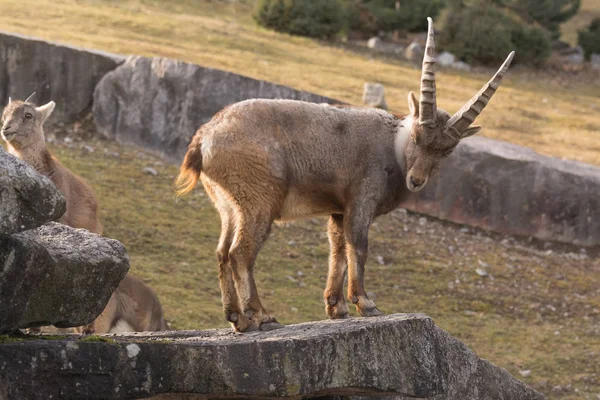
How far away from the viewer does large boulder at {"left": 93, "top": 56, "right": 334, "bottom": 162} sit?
67.7 ft

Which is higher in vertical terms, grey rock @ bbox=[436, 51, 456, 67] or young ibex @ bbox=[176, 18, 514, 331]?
young ibex @ bbox=[176, 18, 514, 331]

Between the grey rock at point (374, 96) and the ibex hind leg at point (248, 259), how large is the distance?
564 inches

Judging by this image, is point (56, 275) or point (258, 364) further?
point (258, 364)

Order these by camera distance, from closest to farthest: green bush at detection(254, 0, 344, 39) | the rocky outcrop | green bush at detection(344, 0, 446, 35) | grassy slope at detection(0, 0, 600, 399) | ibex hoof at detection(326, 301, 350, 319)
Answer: ibex hoof at detection(326, 301, 350, 319), grassy slope at detection(0, 0, 600, 399), the rocky outcrop, green bush at detection(254, 0, 344, 39), green bush at detection(344, 0, 446, 35)

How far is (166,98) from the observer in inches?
829

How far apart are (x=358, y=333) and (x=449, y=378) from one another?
4.35 ft

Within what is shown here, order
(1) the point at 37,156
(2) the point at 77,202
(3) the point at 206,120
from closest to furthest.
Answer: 1. (1) the point at 37,156
2. (2) the point at 77,202
3. (3) the point at 206,120

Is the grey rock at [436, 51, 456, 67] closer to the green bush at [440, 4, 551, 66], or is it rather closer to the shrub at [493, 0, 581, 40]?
the green bush at [440, 4, 551, 66]

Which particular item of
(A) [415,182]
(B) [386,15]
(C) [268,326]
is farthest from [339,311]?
(B) [386,15]

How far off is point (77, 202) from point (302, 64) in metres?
15.9

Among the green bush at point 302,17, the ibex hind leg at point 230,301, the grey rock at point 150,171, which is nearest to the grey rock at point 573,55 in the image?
the green bush at point 302,17

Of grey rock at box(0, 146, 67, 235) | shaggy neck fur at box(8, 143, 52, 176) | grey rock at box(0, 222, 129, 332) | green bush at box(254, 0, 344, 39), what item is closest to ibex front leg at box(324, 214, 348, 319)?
grey rock at box(0, 222, 129, 332)

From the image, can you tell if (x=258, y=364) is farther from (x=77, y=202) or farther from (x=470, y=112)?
(x=77, y=202)

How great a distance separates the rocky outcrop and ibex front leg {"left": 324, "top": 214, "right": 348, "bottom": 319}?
10156 mm
